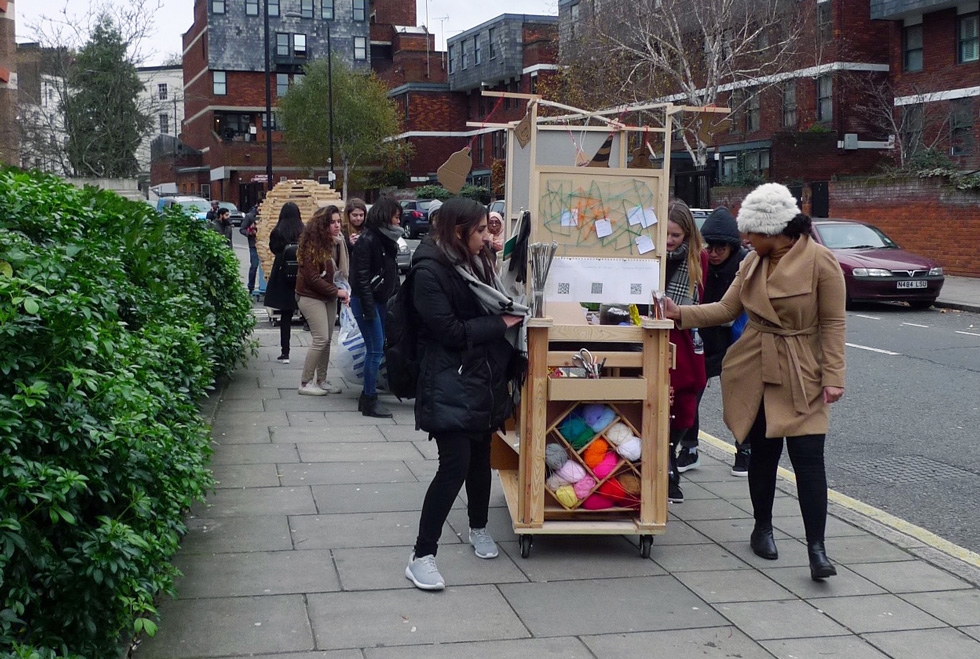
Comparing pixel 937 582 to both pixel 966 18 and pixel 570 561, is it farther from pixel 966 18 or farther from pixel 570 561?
pixel 966 18

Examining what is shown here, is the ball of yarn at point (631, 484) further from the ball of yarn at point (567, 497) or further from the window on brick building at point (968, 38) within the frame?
the window on brick building at point (968, 38)

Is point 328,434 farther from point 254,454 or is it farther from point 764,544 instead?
point 764,544

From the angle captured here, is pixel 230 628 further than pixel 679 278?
No

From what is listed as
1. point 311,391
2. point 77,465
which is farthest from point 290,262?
point 77,465

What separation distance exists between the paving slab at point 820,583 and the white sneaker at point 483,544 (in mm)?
1310

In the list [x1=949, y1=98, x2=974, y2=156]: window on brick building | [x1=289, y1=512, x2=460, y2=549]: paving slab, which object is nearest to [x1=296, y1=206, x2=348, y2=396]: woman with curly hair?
[x1=289, y1=512, x2=460, y2=549]: paving slab

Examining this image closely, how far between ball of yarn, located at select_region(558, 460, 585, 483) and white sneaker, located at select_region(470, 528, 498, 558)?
48cm

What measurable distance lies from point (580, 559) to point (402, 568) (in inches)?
35.0

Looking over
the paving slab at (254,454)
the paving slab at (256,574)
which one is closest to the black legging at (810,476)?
the paving slab at (256,574)

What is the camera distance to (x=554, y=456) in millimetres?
5441

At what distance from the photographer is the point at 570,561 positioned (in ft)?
17.5

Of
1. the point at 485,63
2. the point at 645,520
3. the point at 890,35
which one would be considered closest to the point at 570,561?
the point at 645,520

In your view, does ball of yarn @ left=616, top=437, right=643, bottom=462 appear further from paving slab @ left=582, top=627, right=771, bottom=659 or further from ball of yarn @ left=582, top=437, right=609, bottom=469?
paving slab @ left=582, top=627, right=771, bottom=659

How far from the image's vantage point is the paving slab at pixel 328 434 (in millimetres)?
8055
